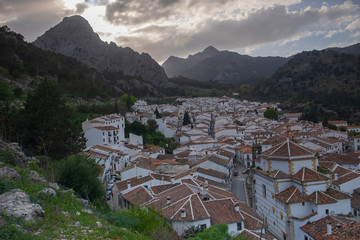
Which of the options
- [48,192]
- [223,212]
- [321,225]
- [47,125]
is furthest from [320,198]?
[47,125]

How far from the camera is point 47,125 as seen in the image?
749 inches

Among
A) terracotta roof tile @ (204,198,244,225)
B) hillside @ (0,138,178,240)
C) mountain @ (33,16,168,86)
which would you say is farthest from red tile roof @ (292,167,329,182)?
mountain @ (33,16,168,86)

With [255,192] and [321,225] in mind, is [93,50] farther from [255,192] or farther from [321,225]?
[321,225]

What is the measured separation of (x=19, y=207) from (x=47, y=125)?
533 inches

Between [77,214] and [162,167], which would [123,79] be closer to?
[162,167]

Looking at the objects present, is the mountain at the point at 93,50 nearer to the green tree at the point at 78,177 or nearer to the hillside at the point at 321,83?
the hillside at the point at 321,83

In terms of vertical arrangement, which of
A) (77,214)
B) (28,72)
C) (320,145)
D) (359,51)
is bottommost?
(320,145)

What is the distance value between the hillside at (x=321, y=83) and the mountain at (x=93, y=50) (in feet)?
178

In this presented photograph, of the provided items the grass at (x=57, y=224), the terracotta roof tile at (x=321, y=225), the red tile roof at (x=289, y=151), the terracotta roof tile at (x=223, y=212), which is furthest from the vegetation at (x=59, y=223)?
the red tile roof at (x=289, y=151)

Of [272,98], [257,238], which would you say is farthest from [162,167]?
[272,98]

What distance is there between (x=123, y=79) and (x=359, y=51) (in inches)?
6083

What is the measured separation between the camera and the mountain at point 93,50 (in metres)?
143

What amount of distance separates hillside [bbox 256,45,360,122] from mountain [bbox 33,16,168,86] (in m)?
54.2

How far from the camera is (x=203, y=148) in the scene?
41156 millimetres
